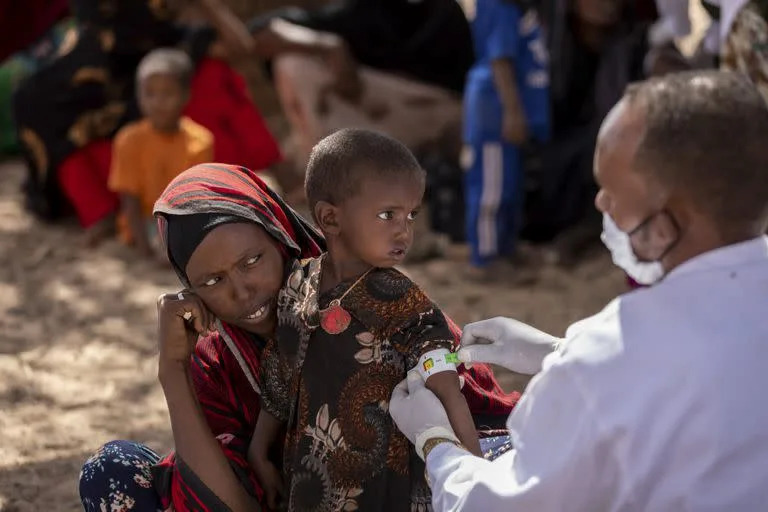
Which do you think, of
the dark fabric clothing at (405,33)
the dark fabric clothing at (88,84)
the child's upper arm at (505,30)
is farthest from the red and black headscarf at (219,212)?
the dark fabric clothing at (405,33)

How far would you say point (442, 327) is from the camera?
88.7 inches

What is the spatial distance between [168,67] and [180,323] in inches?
139

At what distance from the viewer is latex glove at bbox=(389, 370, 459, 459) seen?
210 centimetres

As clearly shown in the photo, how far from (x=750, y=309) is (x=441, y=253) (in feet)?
13.8

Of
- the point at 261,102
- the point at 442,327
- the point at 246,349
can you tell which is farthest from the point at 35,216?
the point at 442,327

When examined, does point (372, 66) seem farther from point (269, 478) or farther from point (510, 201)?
point (269, 478)

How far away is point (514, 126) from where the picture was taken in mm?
5309

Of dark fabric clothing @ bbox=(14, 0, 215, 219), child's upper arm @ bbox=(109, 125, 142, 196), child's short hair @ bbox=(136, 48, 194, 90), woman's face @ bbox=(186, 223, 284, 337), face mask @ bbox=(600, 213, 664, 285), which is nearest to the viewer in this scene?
face mask @ bbox=(600, 213, 664, 285)

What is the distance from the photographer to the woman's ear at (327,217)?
230cm

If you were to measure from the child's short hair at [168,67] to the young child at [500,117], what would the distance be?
1503mm

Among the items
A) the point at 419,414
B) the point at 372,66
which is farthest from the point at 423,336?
the point at 372,66

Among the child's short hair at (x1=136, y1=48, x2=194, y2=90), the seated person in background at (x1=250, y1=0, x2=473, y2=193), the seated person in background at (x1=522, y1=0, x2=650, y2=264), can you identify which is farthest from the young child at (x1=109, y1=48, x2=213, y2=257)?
the seated person in background at (x1=522, y1=0, x2=650, y2=264)

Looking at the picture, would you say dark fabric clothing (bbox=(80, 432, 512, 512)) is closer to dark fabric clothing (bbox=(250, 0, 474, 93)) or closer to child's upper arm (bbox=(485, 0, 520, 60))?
child's upper arm (bbox=(485, 0, 520, 60))

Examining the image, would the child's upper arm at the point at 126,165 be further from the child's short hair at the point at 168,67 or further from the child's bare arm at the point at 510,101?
the child's bare arm at the point at 510,101
